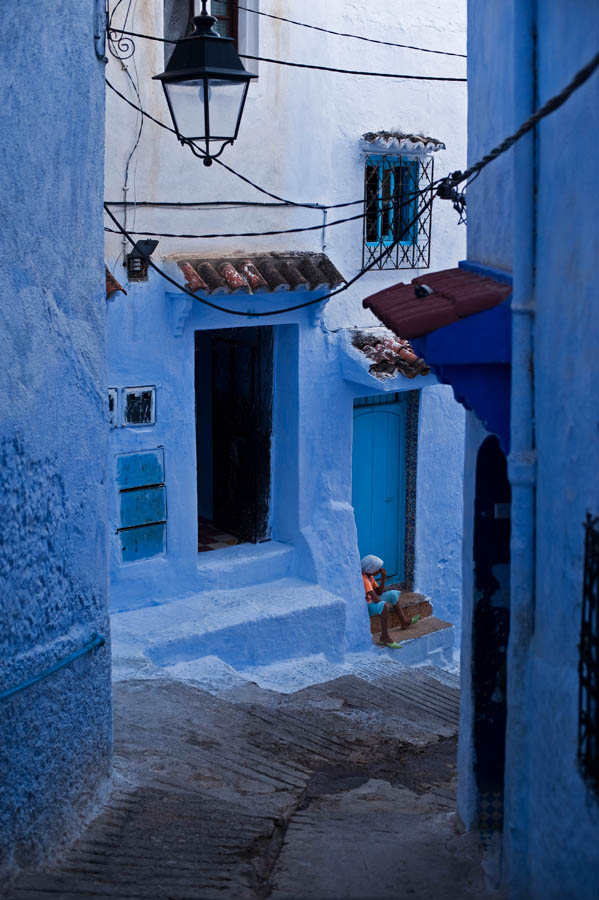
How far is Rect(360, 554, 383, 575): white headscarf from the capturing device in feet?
38.8

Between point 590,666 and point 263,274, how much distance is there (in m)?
7.03

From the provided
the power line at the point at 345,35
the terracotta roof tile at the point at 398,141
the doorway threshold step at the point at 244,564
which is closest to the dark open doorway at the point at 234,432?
the doorway threshold step at the point at 244,564

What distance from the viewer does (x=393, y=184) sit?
12.0 meters

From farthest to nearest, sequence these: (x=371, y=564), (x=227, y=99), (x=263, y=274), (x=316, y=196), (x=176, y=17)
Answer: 1. (x=371, y=564)
2. (x=316, y=196)
3. (x=263, y=274)
4. (x=176, y=17)
5. (x=227, y=99)

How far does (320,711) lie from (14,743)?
11.9 ft

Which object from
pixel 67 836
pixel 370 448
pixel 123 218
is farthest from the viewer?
pixel 370 448

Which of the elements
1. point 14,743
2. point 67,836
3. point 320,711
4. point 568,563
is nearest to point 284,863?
point 67,836

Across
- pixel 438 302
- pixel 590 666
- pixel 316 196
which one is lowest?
pixel 590 666

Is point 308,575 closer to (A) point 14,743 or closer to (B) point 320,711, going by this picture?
(B) point 320,711

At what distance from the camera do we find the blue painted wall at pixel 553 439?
3.84 meters

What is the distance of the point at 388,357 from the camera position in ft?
37.0

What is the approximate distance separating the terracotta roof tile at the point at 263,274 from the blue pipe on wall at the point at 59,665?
4501mm

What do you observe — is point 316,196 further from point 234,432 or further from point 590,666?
point 590,666

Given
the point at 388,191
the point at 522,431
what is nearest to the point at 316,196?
the point at 388,191
